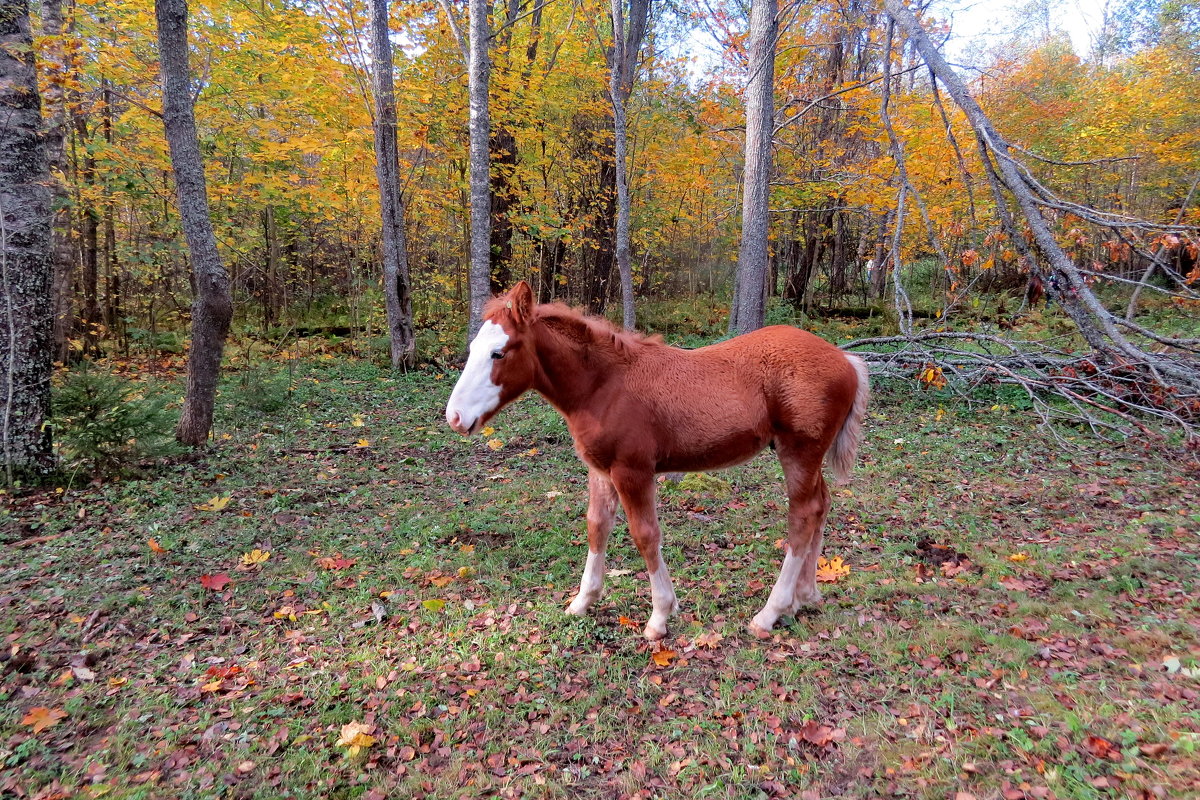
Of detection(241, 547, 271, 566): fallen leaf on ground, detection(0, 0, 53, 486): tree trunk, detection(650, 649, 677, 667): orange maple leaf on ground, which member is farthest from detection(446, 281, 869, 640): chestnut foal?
detection(0, 0, 53, 486): tree trunk

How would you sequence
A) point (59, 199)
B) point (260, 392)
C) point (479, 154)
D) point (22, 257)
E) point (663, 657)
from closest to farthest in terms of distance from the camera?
point (663, 657)
point (22, 257)
point (59, 199)
point (260, 392)
point (479, 154)

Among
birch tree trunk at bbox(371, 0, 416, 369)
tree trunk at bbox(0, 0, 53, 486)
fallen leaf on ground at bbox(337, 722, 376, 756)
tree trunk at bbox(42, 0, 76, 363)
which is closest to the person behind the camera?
fallen leaf on ground at bbox(337, 722, 376, 756)

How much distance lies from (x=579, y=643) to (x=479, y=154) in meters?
8.19

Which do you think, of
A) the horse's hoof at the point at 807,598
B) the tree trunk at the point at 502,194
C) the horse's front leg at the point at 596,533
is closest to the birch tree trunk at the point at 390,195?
the tree trunk at the point at 502,194

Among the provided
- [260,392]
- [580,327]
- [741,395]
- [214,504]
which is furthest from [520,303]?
[260,392]

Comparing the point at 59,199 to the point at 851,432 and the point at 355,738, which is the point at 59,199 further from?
the point at 851,432

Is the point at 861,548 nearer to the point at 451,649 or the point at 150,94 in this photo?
the point at 451,649

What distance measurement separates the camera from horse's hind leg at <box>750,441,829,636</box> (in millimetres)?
3637

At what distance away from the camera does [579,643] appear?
3.61 meters

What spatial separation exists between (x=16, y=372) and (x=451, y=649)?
5.37 m

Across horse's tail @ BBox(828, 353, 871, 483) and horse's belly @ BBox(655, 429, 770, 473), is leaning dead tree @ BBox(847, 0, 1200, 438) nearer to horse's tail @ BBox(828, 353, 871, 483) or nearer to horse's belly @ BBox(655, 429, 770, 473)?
horse's tail @ BBox(828, 353, 871, 483)

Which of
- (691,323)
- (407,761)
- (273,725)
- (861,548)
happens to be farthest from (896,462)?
(691,323)

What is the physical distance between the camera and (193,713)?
2938 mm

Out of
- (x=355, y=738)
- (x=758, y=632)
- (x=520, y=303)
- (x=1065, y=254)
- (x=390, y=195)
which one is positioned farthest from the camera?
(x=390, y=195)
